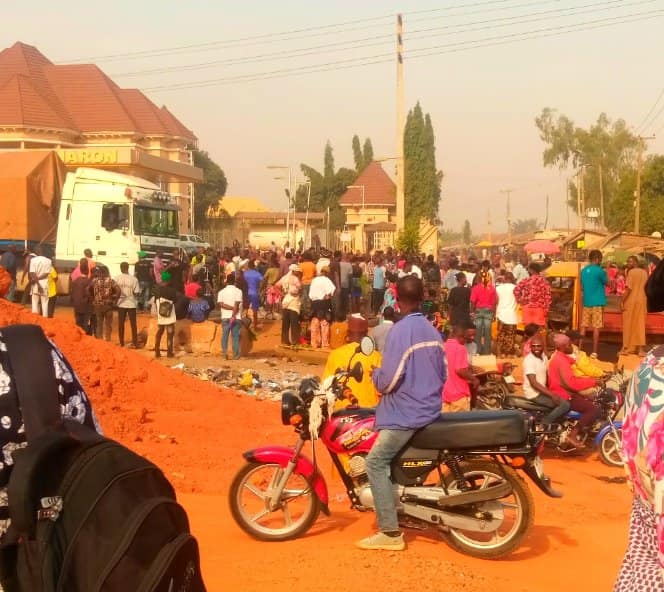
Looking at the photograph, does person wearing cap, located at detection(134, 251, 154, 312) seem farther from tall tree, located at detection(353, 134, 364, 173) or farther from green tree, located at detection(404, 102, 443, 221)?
tall tree, located at detection(353, 134, 364, 173)

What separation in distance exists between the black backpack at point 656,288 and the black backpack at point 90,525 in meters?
1.34

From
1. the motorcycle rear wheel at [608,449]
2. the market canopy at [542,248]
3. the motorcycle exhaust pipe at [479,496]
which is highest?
the market canopy at [542,248]

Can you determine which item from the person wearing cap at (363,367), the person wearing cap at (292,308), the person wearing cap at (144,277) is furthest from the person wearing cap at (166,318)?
the person wearing cap at (363,367)

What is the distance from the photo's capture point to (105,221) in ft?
80.6

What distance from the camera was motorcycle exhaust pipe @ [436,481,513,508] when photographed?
253 inches

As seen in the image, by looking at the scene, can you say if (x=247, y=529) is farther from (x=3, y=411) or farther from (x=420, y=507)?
(x=3, y=411)

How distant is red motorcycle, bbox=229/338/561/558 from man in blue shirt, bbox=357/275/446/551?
148 millimetres

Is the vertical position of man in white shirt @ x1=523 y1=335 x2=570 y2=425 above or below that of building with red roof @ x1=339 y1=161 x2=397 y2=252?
below

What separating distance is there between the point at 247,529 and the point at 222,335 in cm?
1110

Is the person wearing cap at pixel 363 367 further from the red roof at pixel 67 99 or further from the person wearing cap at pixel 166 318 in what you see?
the red roof at pixel 67 99

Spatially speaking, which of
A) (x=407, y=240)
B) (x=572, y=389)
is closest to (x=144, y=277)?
(x=407, y=240)

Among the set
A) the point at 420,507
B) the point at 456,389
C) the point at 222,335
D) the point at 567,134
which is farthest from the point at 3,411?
the point at 567,134

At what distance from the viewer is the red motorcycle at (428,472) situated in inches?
254

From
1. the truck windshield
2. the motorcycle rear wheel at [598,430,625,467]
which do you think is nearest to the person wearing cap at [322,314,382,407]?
the motorcycle rear wheel at [598,430,625,467]
